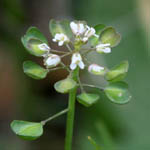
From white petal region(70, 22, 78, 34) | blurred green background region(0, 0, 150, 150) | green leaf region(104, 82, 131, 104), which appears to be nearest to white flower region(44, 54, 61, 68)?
white petal region(70, 22, 78, 34)

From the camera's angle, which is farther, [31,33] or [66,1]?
[66,1]

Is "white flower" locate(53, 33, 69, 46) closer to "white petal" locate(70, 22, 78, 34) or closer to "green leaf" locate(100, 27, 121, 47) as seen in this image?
"white petal" locate(70, 22, 78, 34)

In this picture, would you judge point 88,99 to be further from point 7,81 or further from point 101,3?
point 101,3

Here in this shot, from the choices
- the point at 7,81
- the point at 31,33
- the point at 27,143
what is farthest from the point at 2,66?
the point at 31,33

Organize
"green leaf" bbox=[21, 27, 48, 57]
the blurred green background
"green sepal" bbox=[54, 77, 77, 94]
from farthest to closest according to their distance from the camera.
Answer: the blurred green background → "green leaf" bbox=[21, 27, 48, 57] → "green sepal" bbox=[54, 77, 77, 94]

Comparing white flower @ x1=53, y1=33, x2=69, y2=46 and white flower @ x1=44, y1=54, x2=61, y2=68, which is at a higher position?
white flower @ x1=53, y1=33, x2=69, y2=46

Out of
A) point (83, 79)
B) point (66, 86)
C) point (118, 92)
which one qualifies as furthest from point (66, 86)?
point (83, 79)
